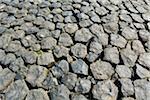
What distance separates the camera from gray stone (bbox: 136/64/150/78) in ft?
11.1

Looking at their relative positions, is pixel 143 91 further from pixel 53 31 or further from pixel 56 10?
pixel 56 10

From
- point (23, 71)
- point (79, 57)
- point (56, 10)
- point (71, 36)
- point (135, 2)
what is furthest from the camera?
point (135, 2)

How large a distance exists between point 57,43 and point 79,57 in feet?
1.33

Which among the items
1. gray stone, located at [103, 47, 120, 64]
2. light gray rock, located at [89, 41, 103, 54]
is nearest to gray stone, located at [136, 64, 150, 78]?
gray stone, located at [103, 47, 120, 64]

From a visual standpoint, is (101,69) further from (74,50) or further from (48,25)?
(48,25)

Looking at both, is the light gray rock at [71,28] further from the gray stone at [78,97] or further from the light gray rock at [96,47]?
the gray stone at [78,97]

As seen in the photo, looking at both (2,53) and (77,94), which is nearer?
(77,94)

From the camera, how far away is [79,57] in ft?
11.6

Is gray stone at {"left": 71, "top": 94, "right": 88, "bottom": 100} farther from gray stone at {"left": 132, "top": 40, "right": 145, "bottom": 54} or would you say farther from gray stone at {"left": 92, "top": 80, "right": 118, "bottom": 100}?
gray stone at {"left": 132, "top": 40, "right": 145, "bottom": 54}

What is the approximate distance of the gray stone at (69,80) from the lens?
319 cm

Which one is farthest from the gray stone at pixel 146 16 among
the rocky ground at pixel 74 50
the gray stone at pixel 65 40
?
the gray stone at pixel 65 40

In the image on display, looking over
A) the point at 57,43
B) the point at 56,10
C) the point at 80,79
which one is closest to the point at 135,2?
the point at 56,10

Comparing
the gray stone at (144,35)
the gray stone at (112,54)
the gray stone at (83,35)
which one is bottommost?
the gray stone at (112,54)

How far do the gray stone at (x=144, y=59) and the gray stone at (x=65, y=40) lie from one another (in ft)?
3.14
